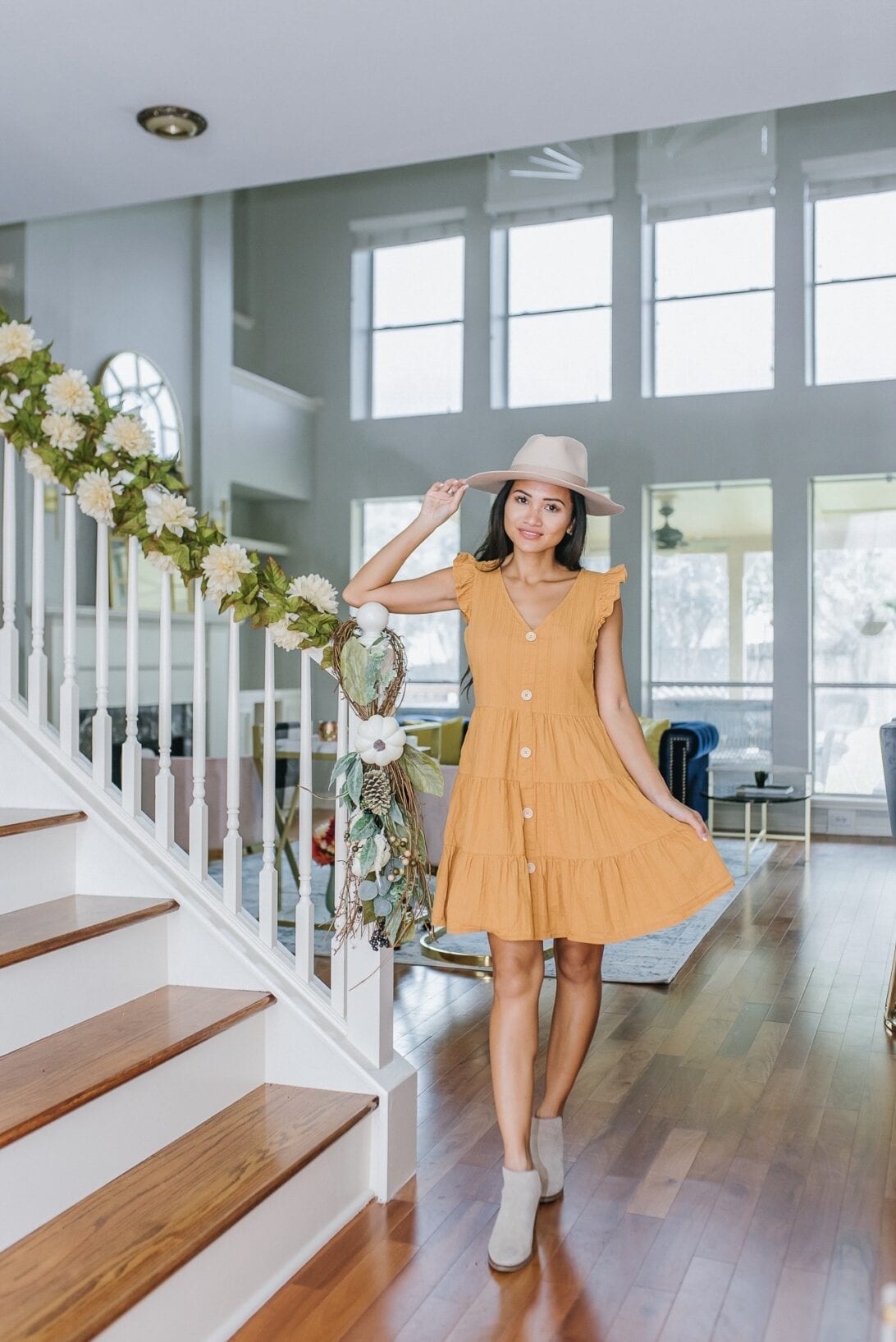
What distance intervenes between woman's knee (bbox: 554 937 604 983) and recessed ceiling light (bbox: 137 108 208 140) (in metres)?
2.28

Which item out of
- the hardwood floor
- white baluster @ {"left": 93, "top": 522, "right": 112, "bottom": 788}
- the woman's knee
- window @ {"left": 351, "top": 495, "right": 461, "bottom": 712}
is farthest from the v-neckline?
window @ {"left": 351, "top": 495, "right": 461, "bottom": 712}

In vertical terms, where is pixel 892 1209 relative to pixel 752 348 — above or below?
below

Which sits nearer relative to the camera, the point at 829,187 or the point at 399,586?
the point at 399,586

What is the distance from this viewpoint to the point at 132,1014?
7.90 feet

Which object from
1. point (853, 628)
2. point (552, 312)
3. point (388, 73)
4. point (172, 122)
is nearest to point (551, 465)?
point (388, 73)

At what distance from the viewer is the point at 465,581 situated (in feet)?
8.00

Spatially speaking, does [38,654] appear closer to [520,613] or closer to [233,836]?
[233,836]

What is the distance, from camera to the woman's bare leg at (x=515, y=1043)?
229 centimetres

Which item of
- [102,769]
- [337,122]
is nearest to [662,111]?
[337,122]

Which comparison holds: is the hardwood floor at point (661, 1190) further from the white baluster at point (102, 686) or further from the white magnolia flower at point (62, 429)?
the white magnolia flower at point (62, 429)

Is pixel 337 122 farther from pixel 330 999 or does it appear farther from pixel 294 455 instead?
pixel 294 455

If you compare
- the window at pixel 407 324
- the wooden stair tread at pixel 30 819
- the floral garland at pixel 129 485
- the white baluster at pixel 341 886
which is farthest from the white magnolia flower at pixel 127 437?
the window at pixel 407 324

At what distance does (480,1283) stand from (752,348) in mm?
8097

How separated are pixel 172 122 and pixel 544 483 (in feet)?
5.27
